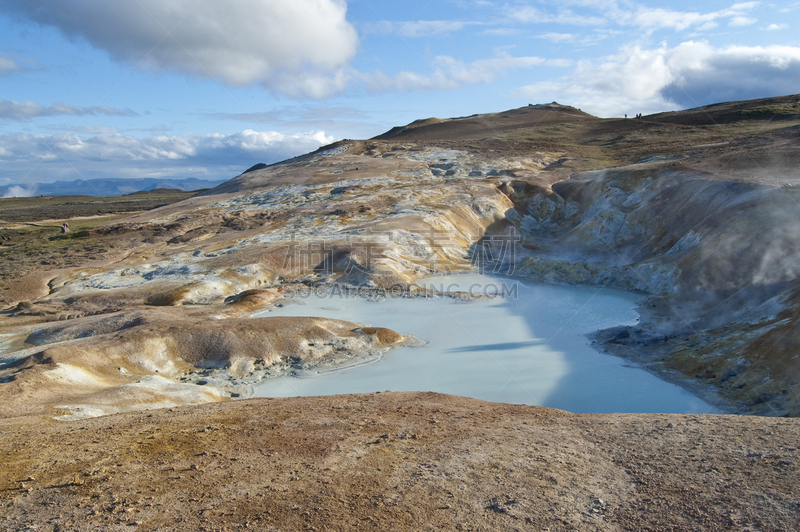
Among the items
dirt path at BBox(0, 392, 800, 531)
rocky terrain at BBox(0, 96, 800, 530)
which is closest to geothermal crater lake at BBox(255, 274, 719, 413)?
rocky terrain at BBox(0, 96, 800, 530)

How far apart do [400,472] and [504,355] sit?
32.6 feet

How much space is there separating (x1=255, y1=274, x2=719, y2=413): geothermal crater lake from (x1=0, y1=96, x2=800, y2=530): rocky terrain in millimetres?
1105

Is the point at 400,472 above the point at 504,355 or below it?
above

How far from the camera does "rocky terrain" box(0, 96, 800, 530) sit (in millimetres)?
7367

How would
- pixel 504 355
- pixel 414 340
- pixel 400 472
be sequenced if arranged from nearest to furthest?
pixel 400 472
pixel 504 355
pixel 414 340

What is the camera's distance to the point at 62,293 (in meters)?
24.0

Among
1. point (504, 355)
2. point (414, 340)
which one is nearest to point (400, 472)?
point (504, 355)

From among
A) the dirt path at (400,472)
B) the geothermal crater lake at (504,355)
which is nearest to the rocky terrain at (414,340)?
the dirt path at (400,472)

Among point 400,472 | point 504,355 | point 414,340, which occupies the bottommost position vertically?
point 504,355

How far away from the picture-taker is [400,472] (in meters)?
8.25

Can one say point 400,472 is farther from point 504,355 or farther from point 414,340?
point 414,340

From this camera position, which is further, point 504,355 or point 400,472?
point 504,355

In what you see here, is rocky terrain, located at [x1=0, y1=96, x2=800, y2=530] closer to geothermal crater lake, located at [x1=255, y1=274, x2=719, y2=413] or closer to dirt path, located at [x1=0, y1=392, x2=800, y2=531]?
dirt path, located at [x1=0, y1=392, x2=800, y2=531]

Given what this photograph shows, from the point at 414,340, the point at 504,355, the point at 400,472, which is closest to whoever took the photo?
the point at 400,472
